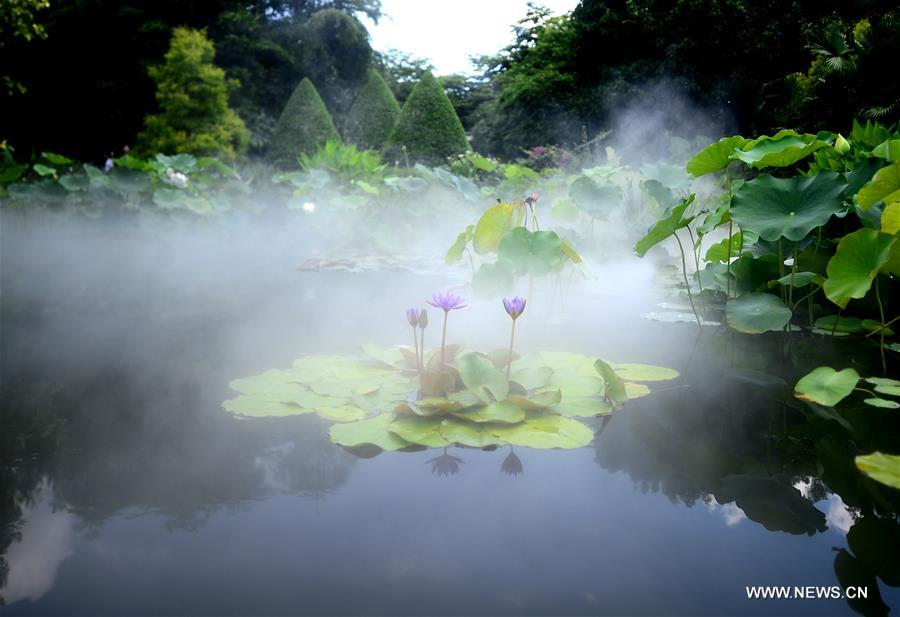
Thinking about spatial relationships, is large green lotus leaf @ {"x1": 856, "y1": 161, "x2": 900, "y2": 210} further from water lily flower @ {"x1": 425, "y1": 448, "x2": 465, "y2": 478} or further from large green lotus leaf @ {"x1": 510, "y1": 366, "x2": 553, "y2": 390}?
water lily flower @ {"x1": 425, "y1": 448, "x2": 465, "y2": 478}

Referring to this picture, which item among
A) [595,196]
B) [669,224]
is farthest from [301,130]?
[669,224]

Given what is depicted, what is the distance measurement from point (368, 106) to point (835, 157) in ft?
36.1

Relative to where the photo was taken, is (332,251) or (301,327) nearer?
(301,327)

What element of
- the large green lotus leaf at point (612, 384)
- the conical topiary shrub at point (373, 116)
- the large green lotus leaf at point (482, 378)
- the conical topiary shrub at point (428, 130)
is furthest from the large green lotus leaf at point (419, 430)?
the conical topiary shrub at point (373, 116)

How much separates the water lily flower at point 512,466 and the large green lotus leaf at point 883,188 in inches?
44.1

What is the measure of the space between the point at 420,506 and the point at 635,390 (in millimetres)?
748

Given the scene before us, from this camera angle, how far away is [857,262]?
5.03 ft

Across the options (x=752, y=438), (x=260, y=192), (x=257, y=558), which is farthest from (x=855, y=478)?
(x=260, y=192)

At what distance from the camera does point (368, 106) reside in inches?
480

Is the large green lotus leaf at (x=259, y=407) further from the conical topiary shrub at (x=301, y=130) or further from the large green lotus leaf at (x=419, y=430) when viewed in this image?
the conical topiary shrub at (x=301, y=130)

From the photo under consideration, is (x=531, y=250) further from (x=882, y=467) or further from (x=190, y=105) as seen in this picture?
(x=190, y=105)

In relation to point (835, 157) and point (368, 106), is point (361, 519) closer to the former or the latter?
point (835, 157)

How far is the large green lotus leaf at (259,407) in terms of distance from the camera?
136 centimetres

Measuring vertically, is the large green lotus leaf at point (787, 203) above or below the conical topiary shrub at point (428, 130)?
below
